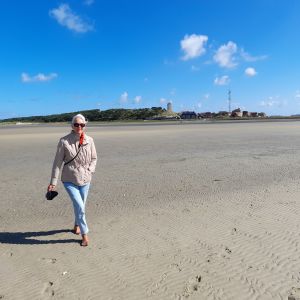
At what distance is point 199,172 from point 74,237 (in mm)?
7005

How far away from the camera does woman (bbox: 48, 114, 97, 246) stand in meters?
6.00

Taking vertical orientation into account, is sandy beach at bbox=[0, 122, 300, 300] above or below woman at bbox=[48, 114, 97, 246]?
below

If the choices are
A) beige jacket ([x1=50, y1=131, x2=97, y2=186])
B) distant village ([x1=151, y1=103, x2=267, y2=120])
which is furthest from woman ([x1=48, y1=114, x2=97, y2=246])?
distant village ([x1=151, y1=103, x2=267, y2=120])

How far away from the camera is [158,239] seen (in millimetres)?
6320

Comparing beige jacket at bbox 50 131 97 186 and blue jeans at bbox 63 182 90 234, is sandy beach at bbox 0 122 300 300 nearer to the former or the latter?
blue jeans at bbox 63 182 90 234

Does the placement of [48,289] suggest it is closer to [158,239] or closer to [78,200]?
[78,200]

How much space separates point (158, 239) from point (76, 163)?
1.80 m

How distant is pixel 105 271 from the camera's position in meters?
5.15

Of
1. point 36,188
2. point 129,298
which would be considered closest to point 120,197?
point 36,188

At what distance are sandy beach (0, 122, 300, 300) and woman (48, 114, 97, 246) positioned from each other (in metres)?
0.67

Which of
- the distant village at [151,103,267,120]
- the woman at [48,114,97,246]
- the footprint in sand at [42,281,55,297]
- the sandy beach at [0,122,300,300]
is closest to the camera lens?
the footprint in sand at [42,281,55,297]

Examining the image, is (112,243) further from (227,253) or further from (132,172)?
(132,172)

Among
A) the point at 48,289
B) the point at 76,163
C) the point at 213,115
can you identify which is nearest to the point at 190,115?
the point at 213,115

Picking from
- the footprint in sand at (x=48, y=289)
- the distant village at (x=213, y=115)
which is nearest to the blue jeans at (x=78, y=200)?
the footprint in sand at (x=48, y=289)
